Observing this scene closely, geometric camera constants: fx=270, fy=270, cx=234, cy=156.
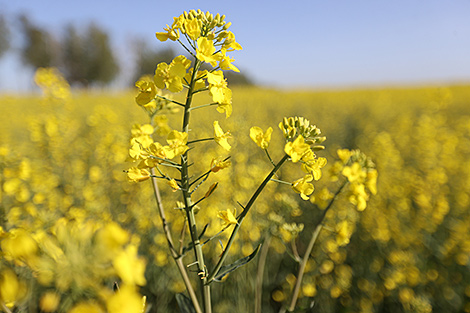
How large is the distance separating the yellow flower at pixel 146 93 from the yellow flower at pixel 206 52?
164mm

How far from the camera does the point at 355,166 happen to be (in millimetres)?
1259

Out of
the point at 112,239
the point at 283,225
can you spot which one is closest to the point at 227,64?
the point at 112,239

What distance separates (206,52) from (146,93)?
0.69 feet

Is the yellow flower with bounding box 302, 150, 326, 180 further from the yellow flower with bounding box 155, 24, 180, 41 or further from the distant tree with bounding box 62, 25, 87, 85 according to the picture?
the distant tree with bounding box 62, 25, 87, 85

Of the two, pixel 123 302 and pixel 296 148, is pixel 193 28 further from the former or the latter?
pixel 123 302

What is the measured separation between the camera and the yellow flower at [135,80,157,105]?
30.0 inches

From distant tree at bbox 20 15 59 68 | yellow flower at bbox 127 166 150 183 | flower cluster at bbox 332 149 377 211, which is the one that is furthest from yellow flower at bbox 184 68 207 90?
distant tree at bbox 20 15 59 68

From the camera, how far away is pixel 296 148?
756mm

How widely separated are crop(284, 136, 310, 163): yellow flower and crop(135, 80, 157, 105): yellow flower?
15.9 inches

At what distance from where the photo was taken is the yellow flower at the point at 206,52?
70 centimetres

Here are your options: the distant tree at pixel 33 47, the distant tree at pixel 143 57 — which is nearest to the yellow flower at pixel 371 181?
the distant tree at pixel 143 57

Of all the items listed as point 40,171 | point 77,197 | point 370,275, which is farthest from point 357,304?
point 40,171

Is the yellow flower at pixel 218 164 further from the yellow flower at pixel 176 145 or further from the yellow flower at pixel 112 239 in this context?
the yellow flower at pixel 112 239

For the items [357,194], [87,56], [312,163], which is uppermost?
[87,56]
